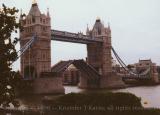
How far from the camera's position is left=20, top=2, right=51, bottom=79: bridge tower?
86.1 meters

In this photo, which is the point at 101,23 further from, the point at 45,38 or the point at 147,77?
the point at 45,38

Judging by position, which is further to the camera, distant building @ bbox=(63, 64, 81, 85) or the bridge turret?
distant building @ bbox=(63, 64, 81, 85)

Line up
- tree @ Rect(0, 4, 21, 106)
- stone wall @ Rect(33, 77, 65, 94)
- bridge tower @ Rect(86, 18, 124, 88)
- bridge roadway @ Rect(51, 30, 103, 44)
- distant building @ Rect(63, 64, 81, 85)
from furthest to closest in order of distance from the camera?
distant building @ Rect(63, 64, 81, 85) < bridge tower @ Rect(86, 18, 124, 88) < bridge roadway @ Rect(51, 30, 103, 44) < stone wall @ Rect(33, 77, 65, 94) < tree @ Rect(0, 4, 21, 106)

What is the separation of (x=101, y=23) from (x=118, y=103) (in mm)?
85626

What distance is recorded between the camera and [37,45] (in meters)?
86.4

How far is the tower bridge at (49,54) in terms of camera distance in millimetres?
80125

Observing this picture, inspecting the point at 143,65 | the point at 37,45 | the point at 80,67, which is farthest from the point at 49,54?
the point at 143,65

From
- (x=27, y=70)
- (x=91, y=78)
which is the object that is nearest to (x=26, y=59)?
(x=27, y=70)

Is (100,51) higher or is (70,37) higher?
(70,37)

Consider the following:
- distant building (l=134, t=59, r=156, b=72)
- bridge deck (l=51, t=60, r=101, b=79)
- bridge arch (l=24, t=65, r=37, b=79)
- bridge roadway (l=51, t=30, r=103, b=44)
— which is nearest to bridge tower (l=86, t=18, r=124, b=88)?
bridge roadway (l=51, t=30, r=103, b=44)

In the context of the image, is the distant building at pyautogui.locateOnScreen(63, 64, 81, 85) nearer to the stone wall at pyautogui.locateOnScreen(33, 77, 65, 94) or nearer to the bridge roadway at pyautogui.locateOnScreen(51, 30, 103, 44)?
the bridge roadway at pyautogui.locateOnScreen(51, 30, 103, 44)

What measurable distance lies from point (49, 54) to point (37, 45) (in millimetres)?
4938

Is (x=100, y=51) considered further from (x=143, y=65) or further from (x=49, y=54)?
(x=143, y=65)

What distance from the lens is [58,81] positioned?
79.8m
